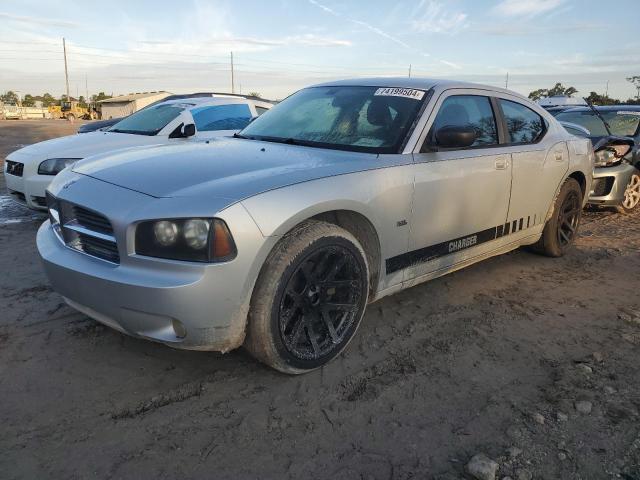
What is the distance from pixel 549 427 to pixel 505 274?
2.51 meters

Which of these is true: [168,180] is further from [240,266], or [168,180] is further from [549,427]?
[549,427]

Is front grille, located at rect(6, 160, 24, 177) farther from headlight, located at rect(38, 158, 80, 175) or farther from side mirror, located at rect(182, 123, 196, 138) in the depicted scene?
side mirror, located at rect(182, 123, 196, 138)

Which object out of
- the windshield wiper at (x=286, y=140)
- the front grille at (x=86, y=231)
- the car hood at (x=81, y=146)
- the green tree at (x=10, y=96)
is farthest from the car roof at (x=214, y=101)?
the green tree at (x=10, y=96)

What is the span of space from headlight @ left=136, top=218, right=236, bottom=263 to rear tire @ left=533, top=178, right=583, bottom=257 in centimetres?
366

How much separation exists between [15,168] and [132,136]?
1.38 metres

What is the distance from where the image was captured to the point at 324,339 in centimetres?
305

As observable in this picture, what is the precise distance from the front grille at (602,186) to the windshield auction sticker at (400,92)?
15.3 feet

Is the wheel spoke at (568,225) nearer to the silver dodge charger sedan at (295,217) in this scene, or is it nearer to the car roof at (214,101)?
the silver dodge charger sedan at (295,217)

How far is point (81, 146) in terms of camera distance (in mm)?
6363

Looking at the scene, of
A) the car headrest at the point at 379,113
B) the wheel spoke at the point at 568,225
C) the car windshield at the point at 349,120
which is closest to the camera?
the car windshield at the point at 349,120

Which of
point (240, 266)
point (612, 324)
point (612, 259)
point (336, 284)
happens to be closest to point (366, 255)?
point (336, 284)

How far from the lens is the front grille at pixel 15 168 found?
6.06 meters

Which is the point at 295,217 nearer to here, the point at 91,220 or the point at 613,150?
the point at 91,220

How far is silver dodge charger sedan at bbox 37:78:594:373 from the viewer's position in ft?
8.26
